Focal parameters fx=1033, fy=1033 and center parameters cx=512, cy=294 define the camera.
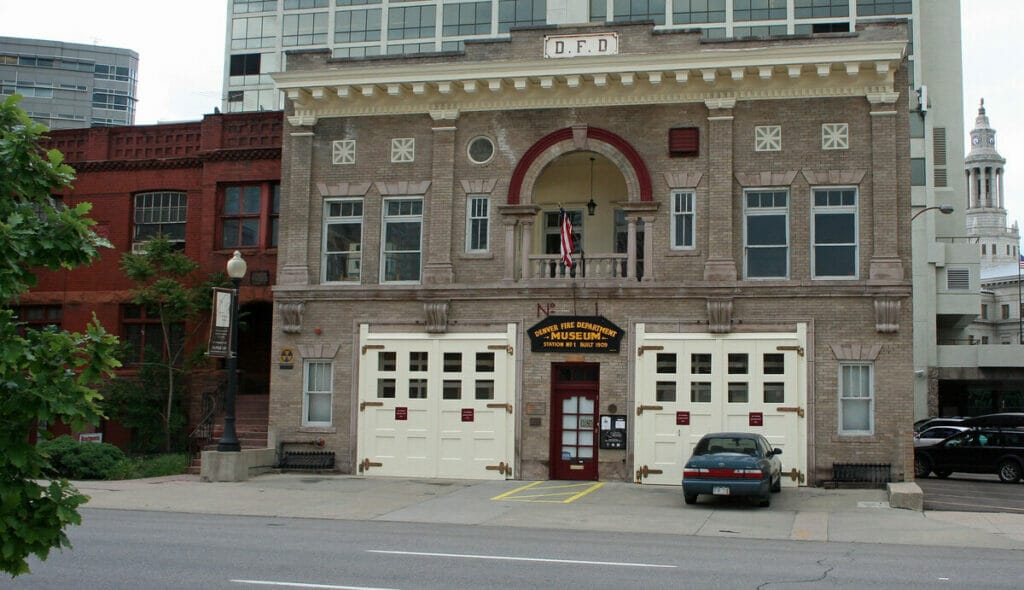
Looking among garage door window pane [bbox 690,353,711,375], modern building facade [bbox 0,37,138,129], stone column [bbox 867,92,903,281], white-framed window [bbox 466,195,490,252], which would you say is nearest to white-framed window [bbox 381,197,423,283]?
white-framed window [bbox 466,195,490,252]

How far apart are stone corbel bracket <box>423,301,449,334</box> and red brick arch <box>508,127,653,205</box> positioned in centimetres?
295

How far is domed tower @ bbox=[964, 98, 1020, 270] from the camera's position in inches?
6250

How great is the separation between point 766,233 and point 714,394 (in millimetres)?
3843

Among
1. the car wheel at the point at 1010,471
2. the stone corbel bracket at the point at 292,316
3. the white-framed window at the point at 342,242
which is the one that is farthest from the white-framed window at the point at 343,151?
the car wheel at the point at 1010,471

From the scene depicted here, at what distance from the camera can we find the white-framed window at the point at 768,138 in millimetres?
23344

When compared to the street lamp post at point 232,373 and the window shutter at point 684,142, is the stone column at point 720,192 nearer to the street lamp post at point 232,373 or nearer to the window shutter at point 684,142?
the window shutter at point 684,142

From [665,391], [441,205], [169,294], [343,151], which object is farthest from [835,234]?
[169,294]

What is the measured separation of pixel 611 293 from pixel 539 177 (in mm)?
3555

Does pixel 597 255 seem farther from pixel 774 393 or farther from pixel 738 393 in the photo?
pixel 774 393

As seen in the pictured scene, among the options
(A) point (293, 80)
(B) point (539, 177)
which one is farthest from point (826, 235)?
(A) point (293, 80)

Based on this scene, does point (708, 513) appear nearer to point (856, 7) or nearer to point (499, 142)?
point (499, 142)

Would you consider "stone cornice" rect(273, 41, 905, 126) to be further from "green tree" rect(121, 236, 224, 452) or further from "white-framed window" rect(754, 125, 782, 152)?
"green tree" rect(121, 236, 224, 452)

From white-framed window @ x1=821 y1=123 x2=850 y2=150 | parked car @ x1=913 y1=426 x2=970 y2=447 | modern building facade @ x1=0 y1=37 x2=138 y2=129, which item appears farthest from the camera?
modern building facade @ x1=0 y1=37 x2=138 y2=129

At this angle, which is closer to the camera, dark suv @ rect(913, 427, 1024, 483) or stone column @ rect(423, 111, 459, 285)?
stone column @ rect(423, 111, 459, 285)
